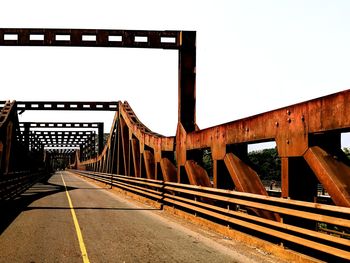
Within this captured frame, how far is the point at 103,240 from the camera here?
384 inches

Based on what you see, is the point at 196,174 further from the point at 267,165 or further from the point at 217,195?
the point at 267,165

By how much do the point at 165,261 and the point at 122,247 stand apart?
157 centimetres

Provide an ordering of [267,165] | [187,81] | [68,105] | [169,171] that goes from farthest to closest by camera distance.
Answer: [267,165], [68,105], [169,171], [187,81]

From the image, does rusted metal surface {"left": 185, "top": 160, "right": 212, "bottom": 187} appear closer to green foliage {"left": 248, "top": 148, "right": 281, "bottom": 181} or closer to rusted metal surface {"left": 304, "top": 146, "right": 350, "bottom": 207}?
rusted metal surface {"left": 304, "top": 146, "right": 350, "bottom": 207}

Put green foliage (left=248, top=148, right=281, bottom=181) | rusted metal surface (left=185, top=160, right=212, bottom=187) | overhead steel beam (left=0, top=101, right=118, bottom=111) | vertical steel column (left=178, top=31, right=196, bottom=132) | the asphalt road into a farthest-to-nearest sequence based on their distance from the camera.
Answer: green foliage (left=248, top=148, right=281, bottom=181) → overhead steel beam (left=0, top=101, right=118, bottom=111) → vertical steel column (left=178, top=31, right=196, bottom=132) → rusted metal surface (left=185, top=160, right=212, bottom=187) → the asphalt road

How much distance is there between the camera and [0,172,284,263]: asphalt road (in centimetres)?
796

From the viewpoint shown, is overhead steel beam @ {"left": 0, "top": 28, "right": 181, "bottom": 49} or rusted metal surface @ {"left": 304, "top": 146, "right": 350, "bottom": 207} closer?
rusted metal surface @ {"left": 304, "top": 146, "right": 350, "bottom": 207}

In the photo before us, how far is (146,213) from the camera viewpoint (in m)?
15.5

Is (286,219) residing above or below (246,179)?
below

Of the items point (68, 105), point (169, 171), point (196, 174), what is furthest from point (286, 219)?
point (68, 105)

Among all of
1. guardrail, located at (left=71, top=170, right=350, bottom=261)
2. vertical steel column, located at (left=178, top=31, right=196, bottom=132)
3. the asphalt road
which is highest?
vertical steel column, located at (left=178, top=31, right=196, bottom=132)

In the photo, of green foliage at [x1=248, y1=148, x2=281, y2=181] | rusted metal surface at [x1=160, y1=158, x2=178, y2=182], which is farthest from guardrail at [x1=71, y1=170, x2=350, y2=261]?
green foliage at [x1=248, y1=148, x2=281, y2=181]

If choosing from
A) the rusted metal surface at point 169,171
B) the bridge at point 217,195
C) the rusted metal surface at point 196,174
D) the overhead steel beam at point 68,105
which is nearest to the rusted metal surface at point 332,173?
the bridge at point 217,195

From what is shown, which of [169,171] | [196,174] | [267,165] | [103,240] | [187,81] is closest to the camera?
[103,240]
